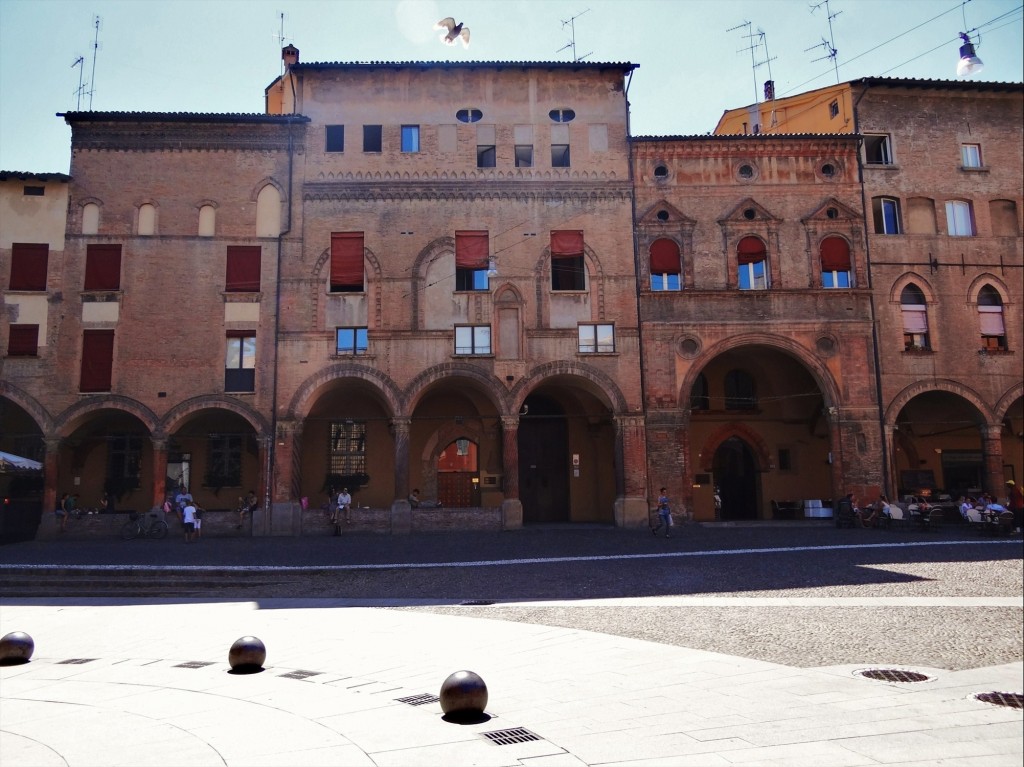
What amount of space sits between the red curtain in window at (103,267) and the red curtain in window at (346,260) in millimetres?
7589

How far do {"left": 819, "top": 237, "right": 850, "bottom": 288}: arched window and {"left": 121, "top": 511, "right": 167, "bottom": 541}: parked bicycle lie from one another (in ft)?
81.2

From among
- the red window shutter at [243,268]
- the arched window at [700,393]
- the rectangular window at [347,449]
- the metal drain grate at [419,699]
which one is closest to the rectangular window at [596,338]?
the arched window at [700,393]

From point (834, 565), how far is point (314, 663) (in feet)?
39.6

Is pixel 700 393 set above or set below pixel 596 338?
below

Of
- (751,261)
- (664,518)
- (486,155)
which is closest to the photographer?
Answer: (664,518)

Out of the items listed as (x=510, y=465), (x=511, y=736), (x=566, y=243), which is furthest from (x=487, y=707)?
(x=566, y=243)

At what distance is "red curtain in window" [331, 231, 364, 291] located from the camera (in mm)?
27953

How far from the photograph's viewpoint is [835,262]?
28.7 m

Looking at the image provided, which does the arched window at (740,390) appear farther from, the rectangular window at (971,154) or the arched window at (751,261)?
the rectangular window at (971,154)

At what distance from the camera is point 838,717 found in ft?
20.3

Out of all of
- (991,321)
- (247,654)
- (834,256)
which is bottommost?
(247,654)

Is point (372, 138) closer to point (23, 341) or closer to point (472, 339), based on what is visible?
point (472, 339)

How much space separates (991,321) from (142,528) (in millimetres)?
30711

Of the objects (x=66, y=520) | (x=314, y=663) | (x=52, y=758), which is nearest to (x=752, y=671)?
(x=314, y=663)
